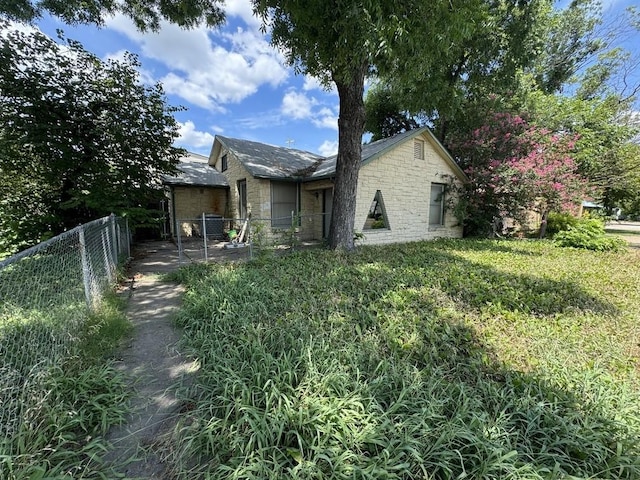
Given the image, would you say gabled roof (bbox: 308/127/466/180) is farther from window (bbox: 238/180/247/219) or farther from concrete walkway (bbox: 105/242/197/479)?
concrete walkway (bbox: 105/242/197/479)

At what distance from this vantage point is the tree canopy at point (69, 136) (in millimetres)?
6012

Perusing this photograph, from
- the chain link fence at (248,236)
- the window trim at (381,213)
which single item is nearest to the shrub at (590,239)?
the window trim at (381,213)

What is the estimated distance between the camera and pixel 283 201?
10.1 meters

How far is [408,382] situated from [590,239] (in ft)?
35.2

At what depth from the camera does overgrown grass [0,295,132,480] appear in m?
1.60

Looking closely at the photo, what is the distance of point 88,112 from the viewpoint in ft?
22.7

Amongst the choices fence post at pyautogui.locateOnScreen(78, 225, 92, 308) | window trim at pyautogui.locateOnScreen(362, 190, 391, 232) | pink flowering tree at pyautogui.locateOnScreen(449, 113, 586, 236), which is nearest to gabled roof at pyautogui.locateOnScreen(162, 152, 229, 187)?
window trim at pyautogui.locateOnScreen(362, 190, 391, 232)

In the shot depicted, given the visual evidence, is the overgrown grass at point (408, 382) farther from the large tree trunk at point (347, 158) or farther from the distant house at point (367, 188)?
the distant house at point (367, 188)

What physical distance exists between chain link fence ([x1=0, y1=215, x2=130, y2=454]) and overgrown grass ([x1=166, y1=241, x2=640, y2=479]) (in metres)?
1.10

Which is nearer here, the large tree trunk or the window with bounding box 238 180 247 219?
the large tree trunk

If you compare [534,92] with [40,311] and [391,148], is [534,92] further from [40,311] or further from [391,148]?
[40,311]

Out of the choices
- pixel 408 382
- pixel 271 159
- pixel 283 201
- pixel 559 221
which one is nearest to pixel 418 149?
pixel 283 201

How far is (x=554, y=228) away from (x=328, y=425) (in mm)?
15094

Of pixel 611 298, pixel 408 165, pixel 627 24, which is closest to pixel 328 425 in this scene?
pixel 611 298
